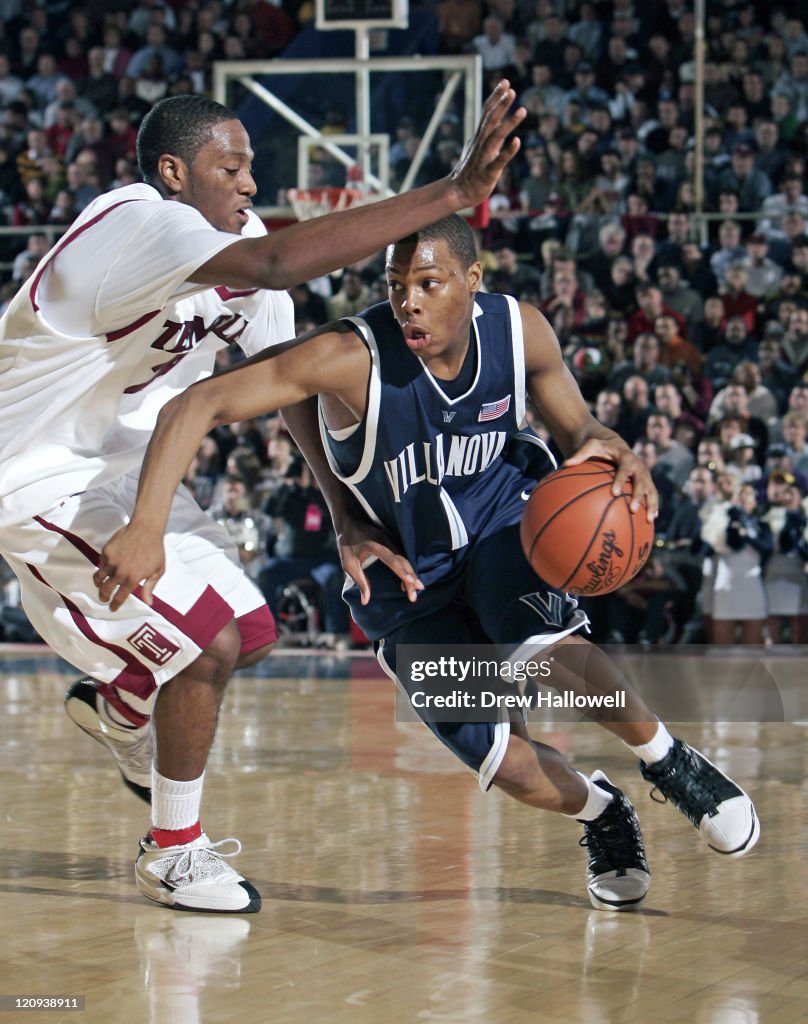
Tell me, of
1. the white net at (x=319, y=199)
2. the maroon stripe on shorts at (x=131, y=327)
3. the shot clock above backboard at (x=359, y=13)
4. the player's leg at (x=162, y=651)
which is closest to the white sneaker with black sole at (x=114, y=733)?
the player's leg at (x=162, y=651)

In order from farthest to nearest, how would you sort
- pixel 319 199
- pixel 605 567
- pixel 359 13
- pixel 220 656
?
pixel 319 199 → pixel 359 13 → pixel 220 656 → pixel 605 567

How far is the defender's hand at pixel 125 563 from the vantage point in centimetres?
335

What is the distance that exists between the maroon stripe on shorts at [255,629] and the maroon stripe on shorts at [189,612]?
25 cm

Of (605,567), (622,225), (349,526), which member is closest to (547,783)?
(605,567)

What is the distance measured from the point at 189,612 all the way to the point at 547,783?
0.98m

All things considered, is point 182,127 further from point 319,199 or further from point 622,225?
point 622,225

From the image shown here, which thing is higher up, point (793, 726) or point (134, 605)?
point (134, 605)

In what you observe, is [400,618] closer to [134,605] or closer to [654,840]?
[134,605]

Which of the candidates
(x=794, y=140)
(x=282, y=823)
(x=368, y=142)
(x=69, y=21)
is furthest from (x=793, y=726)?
(x=69, y=21)

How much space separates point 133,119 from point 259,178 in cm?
359

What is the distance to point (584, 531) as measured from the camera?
341 cm

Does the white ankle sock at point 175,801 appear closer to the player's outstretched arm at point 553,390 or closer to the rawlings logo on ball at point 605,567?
the rawlings logo on ball at point 605,567

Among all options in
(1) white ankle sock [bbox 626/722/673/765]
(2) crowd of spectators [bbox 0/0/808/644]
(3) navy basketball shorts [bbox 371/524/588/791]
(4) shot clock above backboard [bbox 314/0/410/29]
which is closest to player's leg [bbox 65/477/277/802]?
(3) navy basketball shorts [bbox 371/524/588/791]

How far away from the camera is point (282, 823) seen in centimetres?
457
